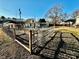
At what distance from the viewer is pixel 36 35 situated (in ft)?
23.4

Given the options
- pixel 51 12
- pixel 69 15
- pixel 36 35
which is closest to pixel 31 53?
pixel 36 35

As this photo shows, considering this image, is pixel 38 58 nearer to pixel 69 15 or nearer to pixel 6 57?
pixel 6 57

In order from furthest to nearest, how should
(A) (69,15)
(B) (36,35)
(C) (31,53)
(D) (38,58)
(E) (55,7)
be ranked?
(A) (69,15) → (E) (55,7) → (B) (36,35) → (C) (31,53) → (D) (38,58)

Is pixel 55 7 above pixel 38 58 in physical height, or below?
above

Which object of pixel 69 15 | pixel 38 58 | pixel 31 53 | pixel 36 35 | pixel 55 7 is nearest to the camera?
pixel 38 58

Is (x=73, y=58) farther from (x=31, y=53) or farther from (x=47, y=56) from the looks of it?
(x=31, y=53)

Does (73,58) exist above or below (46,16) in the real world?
below

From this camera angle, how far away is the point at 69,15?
4678 cm

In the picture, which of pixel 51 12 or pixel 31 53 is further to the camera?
pixel 51 12

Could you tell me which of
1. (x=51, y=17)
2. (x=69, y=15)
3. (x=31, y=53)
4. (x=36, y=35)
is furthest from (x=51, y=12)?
(x=31, y=53)

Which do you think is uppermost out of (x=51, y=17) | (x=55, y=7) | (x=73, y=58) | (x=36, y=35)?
(x=55, y=7)

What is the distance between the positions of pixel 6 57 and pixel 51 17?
34615 millimetres

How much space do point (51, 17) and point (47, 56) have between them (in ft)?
113

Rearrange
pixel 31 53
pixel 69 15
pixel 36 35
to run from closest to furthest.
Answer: pixel 31 53 < pixel 36 35 < pixel 69 15
